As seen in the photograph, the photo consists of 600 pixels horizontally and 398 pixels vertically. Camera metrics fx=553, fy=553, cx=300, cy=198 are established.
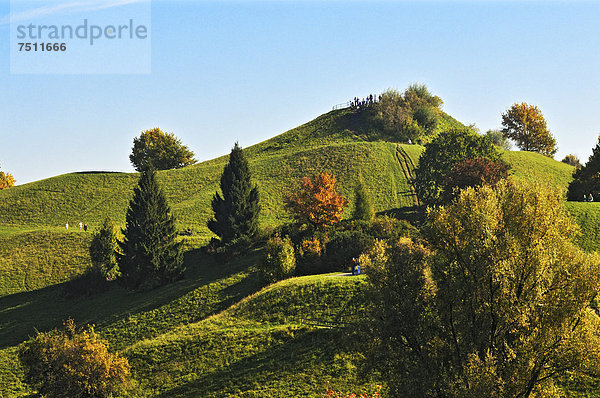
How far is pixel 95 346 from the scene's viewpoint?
38969 mm

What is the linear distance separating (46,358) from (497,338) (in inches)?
1217

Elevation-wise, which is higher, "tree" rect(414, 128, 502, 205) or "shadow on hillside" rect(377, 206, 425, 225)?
"tree" rect(414, 128, 502, 205)

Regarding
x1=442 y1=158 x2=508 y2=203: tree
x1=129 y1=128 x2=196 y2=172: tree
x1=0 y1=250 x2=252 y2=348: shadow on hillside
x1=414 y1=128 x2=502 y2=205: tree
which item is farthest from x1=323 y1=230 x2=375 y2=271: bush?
x1=129 y1=128 x2=196 y2=172: tree

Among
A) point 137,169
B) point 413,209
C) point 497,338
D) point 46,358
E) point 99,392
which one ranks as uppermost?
point 137,169

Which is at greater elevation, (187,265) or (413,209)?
(413,209)

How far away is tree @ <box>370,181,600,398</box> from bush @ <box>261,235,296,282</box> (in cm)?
2788

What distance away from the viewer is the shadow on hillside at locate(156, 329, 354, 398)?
36.4 meters

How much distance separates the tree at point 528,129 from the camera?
421 feet

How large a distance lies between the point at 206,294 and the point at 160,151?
261 feet

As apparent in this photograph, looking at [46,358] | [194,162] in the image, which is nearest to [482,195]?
[46,358]

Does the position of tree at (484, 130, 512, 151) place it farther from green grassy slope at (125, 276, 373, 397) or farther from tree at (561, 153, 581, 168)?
green grassy slope at (125, 276, 373, 397)

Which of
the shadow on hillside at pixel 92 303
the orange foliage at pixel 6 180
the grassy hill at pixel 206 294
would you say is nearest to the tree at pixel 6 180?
the orange foliage at pixel 6 180

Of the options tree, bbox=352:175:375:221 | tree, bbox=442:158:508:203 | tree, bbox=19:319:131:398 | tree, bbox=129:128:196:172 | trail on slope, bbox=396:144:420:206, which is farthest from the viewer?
tree, bbox=129:128:196:172

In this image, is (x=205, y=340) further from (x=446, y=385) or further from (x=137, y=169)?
(x=137, y=169)
